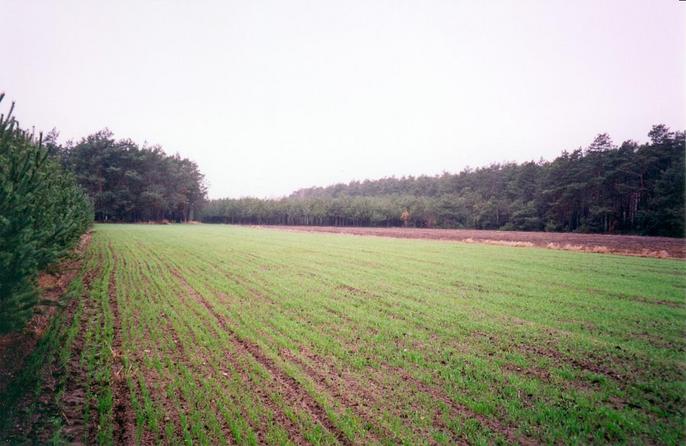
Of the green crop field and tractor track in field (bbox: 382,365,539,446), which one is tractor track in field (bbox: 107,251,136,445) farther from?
tractor track in field (bbox: 382,365,539,446)

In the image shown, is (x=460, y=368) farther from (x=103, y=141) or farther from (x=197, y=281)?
(x=103, y=141)

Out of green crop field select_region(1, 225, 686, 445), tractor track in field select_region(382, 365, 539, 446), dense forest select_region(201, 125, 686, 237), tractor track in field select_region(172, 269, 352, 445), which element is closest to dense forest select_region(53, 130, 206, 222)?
dense forest select_region(201, 125, 686, 237)

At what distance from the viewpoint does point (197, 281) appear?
13742 millimetres

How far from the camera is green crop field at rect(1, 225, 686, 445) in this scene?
15.3 ft

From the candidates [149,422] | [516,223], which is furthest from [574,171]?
[149,422]

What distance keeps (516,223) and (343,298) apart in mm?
78673

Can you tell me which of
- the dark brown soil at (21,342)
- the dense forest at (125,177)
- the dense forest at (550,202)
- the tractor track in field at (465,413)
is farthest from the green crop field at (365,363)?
the dense forest at (125,177)

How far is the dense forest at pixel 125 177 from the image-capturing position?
3147 inches

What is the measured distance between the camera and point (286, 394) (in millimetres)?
5449

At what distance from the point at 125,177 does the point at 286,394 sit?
326 ft

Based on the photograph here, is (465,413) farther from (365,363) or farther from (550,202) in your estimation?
(550,202)

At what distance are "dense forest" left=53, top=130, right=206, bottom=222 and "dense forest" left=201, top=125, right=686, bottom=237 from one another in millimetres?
27962

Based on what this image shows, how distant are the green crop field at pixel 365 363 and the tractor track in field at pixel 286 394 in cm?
3

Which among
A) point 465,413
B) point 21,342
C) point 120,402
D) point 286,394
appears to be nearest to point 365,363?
point 286,394
